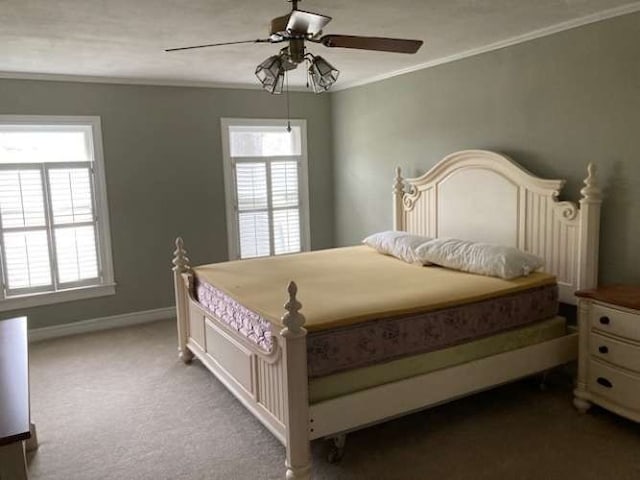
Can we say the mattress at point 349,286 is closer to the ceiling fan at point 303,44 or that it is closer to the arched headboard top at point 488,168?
the arched headboard top at point 488,168

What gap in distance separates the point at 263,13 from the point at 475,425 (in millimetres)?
2621

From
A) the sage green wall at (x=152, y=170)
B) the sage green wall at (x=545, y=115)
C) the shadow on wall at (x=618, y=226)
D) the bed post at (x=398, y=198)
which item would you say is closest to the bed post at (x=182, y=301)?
the sage green wall at (x=152, y=170)

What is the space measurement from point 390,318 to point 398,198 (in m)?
2.36

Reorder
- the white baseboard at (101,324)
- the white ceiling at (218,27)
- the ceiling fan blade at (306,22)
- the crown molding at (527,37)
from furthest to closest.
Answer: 1. the white baseboard at (101,324)
2. the crown molding at (527,37)
3. the white ceiling at (218,27)
4. the ceiling fan blade at (306,22)

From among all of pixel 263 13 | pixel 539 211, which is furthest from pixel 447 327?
pixel 263 13

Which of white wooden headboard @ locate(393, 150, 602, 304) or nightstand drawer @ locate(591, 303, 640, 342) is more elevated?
white wooden headboard @ locate(393, 150, 602, 304)

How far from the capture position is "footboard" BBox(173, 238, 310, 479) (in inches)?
93.0

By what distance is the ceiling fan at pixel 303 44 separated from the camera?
232 centimetres

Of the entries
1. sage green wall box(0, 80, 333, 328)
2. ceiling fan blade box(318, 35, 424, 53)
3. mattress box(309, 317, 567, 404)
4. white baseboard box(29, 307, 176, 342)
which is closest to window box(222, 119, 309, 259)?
sage green wall box(0, 80, 333, 328)

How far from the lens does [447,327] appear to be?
284 centimetres

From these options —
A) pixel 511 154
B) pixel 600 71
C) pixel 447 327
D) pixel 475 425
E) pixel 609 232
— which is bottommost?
pixel 475 425

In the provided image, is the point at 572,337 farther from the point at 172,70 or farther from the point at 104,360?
the point at 172,70

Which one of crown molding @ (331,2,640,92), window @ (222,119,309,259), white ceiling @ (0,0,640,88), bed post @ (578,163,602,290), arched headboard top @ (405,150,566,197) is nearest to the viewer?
white ceiling @ (0,0,640,88)

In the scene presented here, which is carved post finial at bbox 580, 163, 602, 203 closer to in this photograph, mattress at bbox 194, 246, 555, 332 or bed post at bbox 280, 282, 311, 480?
mattress at bbox 194, 246, 555, 332
